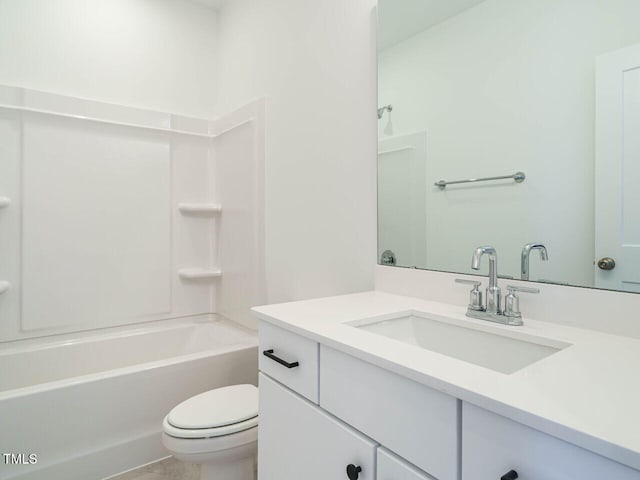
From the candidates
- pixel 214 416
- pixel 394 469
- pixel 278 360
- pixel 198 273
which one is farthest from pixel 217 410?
pixel 198 273

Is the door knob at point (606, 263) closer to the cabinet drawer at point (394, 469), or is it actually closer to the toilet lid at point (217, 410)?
the cabinet drawer at point (394, 469)

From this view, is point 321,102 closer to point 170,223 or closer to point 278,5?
point 278,5

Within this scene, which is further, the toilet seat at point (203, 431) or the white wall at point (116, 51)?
the white wall at point (116, 51)

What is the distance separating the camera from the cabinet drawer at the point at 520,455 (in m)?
0.46

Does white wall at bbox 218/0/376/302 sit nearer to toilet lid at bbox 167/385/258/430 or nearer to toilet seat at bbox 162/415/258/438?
toilet lid at bbox 167/385/258/430

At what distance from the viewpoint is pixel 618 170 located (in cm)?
89

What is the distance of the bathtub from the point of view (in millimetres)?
1535

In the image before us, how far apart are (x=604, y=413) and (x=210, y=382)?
180 centimetres

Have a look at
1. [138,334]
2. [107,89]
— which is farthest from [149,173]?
[138,334]

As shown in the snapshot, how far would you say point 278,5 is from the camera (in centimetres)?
204

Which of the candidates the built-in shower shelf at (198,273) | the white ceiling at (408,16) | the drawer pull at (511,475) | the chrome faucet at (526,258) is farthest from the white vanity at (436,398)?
the built-in shower shelf at (198,273)

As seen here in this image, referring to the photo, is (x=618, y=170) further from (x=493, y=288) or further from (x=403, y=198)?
(x=403, y=198)

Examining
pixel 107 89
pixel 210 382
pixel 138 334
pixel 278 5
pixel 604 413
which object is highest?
pixel 278 5

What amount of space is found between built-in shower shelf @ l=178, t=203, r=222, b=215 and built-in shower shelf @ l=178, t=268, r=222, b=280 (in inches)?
16.0
